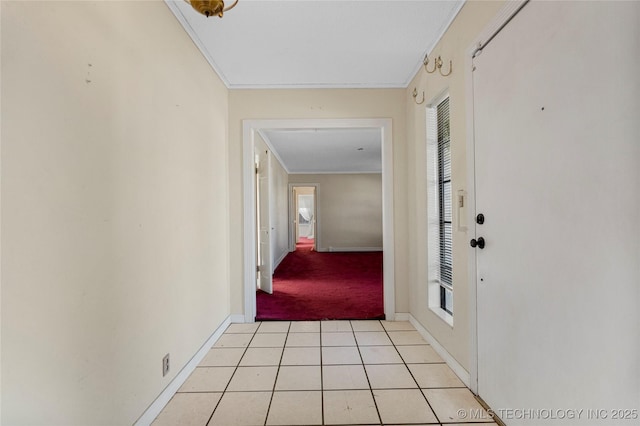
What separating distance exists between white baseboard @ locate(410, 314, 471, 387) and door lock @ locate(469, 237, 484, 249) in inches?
32.9

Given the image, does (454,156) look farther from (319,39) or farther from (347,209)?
(347,209)

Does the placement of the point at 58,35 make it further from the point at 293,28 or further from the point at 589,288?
the point at 589,288

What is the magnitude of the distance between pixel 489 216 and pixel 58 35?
1994mm

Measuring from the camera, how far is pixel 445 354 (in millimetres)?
2115

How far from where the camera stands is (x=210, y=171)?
2.47m

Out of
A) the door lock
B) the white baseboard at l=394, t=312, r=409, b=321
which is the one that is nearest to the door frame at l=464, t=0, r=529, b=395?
the door lock

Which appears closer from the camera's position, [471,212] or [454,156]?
[471,212]

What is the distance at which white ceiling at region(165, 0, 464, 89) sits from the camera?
1.85 meters

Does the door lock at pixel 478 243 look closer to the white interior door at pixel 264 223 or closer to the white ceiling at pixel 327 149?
the white ceiling at pixel 327 149

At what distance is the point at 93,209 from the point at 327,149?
481 centimetres

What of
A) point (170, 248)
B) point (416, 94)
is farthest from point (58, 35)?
point (416, 94)

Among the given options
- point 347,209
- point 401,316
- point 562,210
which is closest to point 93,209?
point 562,210

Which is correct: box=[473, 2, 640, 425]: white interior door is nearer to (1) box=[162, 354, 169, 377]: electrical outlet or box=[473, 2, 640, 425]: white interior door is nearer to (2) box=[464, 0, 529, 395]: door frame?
(2) box=[464, 0, 529, 395]: door frame

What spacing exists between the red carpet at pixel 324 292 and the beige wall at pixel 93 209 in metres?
1.44
